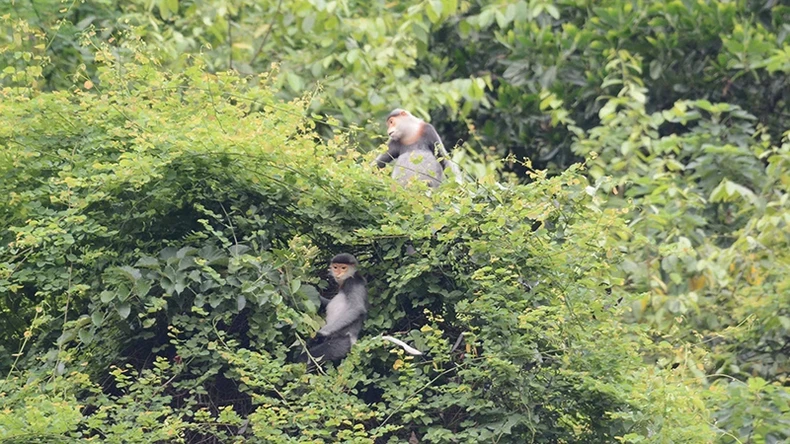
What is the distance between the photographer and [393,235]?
6.21m

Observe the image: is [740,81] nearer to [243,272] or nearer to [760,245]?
[760,245]

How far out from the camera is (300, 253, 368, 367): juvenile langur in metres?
6.16

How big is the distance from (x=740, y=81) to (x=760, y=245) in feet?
9.74

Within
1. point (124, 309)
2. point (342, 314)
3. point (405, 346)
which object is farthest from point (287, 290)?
point (124, 309)

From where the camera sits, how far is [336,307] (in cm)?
629

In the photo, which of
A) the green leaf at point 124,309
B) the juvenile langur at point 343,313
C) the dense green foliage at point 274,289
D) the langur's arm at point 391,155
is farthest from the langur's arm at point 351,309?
the langur's arm at point 391,155

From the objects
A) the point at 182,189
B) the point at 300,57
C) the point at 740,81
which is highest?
the point at 182,189

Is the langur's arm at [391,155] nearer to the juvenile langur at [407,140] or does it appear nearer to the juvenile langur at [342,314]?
the juvenile langur at [407,140]

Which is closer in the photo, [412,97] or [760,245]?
[760,245]

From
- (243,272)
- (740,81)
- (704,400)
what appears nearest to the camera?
(243,272)

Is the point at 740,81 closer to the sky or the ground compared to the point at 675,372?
closer to the ground

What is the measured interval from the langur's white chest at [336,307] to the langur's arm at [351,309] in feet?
0.06

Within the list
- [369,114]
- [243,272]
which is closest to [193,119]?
[243,272]

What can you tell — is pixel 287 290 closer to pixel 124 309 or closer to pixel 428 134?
pixel 124 309
